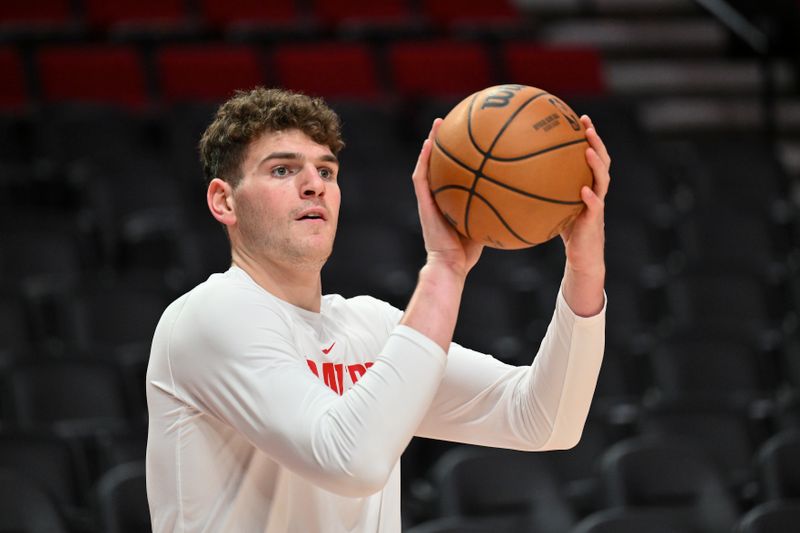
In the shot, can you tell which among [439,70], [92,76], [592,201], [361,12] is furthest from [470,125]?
[361,12]

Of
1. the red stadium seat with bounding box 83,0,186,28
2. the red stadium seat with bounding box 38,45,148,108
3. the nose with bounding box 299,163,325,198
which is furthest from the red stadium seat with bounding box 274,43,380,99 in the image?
the nose with bounding box 299,163,325,198

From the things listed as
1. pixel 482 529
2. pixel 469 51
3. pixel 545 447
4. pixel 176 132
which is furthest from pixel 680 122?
pixel 545 447

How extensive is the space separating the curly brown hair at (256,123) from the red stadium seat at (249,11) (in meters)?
6.54

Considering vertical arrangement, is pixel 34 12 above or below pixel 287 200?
above

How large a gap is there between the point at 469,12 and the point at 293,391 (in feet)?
24.4

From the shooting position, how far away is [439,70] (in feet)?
26.1

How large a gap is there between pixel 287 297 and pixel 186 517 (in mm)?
363

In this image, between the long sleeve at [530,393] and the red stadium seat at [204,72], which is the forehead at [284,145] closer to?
the long sleeve at [530,393]

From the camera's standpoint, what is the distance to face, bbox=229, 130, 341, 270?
1.73 meters

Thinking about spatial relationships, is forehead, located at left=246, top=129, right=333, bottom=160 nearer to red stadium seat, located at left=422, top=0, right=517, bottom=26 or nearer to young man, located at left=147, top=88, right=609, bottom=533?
young man, located at left=147, top=88, right=609, bottom=533

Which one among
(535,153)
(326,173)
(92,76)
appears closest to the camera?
(535,153)

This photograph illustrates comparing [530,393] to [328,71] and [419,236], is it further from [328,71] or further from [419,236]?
[328,71]

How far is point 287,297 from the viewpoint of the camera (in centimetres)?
181

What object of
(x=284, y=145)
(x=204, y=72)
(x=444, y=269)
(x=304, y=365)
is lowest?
(x=304, y=365)
